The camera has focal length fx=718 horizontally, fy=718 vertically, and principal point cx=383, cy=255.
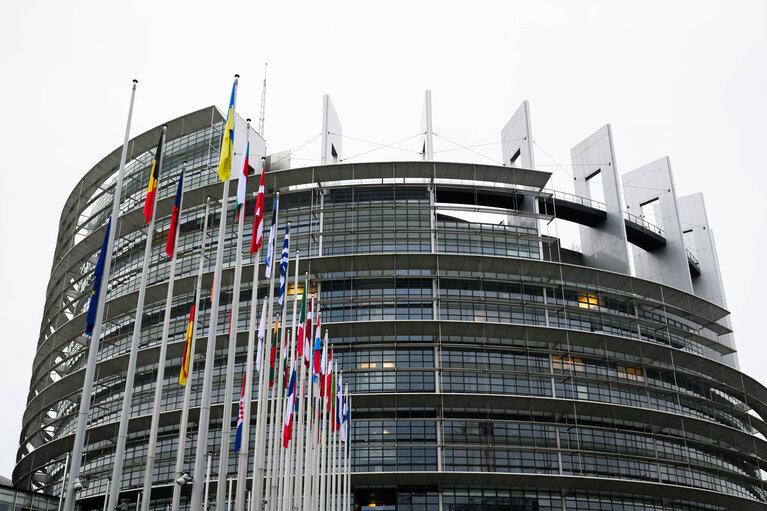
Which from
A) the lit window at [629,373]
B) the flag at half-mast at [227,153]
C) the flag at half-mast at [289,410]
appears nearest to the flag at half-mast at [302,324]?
the flag at half-mast at [289,410]

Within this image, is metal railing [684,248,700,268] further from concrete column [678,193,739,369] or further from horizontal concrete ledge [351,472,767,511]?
horizontal concrete ledge [351,472,767,511]

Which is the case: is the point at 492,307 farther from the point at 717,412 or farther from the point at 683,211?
the point at 683,211

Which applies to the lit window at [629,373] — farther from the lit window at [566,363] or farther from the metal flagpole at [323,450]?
the metal flagpole at [323,450]

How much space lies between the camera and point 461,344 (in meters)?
56.8

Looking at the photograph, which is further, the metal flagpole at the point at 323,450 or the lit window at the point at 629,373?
the lit window at the point at 629,373

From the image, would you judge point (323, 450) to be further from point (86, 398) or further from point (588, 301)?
point (588, 301)

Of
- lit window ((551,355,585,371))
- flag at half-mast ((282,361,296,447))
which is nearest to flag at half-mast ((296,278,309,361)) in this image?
flag at half-mast ((282,361,296,447))

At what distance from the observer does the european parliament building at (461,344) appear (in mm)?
53812

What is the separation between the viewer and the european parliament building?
177ft

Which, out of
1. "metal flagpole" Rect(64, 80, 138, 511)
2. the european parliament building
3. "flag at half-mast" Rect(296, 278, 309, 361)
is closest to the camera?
"metal flagpole" Rect(64, 80, 138, 511)

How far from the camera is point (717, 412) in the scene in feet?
211

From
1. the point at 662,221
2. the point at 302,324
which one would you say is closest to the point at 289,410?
the point at 302,324

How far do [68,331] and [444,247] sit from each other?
36.4 meters

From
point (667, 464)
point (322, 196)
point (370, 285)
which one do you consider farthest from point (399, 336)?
point (667, 464)
